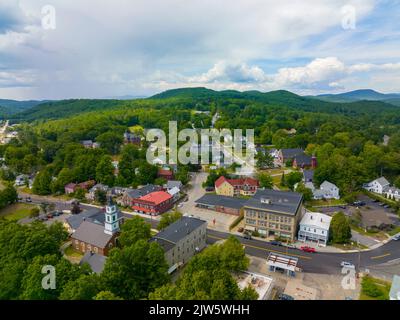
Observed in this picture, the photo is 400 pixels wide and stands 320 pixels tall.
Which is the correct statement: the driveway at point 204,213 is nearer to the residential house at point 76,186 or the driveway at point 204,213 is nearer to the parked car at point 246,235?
the parked car at point 246,235

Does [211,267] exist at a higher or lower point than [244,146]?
lower

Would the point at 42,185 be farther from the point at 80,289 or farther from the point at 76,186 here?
the point at 80,289

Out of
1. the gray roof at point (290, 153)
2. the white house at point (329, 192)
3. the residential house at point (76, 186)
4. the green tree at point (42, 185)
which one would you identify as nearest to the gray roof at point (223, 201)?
the white house at point (329, 192)

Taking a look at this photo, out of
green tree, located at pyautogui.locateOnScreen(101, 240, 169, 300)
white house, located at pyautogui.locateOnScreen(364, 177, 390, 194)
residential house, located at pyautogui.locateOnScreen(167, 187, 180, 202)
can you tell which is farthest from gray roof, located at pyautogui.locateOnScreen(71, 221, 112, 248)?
white house, located at pyautogui.locateOnScreen(364, 177, 390, 194)

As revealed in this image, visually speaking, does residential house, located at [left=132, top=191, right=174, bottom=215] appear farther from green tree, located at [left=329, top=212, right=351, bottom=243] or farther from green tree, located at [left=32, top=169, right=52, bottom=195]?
green tree, located at [left=329, top=212, right=351, bottom=243]

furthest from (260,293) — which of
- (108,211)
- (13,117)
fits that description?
(13,117)
